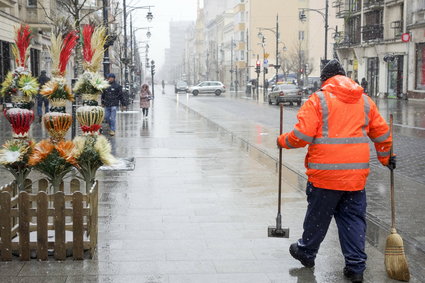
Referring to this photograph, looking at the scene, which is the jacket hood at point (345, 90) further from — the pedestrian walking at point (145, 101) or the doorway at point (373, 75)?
the doorway at point (373, 75)

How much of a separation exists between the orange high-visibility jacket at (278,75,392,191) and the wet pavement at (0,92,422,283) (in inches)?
36.0

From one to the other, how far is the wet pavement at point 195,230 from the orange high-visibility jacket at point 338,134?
0.91 meters

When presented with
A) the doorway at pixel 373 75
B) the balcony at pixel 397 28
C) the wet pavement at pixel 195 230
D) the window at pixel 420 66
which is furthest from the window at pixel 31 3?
the doorway at pixel 373 75

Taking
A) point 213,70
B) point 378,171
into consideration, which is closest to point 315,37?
point 213,70

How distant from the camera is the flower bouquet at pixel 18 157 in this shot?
6547 millimetres

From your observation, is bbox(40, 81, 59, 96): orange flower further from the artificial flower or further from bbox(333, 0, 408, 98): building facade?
bbox(333, 0, 408, 98): building facade

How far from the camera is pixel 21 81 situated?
6965mm

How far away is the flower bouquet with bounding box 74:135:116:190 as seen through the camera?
22.0ft

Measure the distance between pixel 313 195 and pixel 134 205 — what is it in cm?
350

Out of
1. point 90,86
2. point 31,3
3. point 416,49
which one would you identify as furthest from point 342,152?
point 416,49

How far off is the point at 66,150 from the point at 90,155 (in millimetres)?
332

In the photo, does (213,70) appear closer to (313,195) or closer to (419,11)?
(419,11)

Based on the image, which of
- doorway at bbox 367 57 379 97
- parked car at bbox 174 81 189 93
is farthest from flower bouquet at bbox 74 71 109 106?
parked car at bbox 174 81 189 93

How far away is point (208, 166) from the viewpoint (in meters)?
12.3
